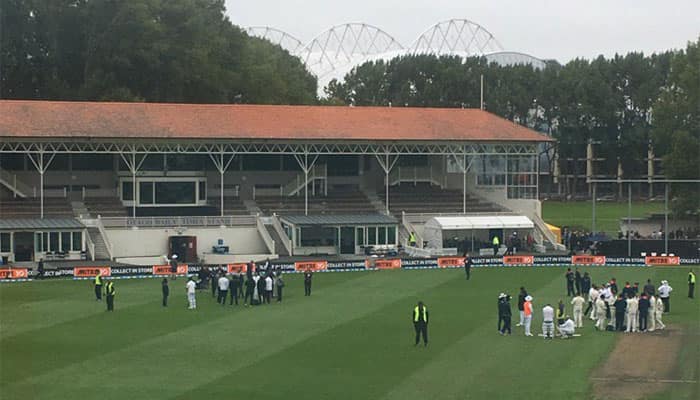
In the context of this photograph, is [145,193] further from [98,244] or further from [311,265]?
[311,265]

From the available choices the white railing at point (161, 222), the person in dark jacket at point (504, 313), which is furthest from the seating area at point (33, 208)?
the person in dark jacket at point (504, 313)

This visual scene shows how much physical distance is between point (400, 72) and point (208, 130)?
57.1 m

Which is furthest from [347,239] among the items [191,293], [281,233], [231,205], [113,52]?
[113,52]

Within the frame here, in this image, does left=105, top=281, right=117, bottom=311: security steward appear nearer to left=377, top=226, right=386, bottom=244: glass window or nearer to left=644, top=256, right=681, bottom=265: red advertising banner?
left=377, top=226, right=386, bottom=244: glass window

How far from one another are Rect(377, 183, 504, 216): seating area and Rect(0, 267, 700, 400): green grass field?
76.2 feet

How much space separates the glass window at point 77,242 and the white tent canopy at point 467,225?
18.9 meters

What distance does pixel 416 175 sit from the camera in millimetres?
78375

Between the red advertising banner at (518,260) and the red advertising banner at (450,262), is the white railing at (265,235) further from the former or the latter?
the red advertising banner at (518,260)

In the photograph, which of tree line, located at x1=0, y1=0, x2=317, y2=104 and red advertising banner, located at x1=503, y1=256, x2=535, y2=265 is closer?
red advertising banner, located at x1=503, y1=256, x2=535, y2=265

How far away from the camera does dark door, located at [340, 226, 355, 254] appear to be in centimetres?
6675

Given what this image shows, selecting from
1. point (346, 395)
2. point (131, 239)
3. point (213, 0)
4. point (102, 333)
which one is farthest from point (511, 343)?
point (213, 0)

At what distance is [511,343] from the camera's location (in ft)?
114

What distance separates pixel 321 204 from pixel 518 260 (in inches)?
563

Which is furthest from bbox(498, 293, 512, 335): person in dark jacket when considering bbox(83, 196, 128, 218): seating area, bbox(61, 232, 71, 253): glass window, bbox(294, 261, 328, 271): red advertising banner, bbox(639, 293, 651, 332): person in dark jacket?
bbox(83, 196, 128, 218): seating area
